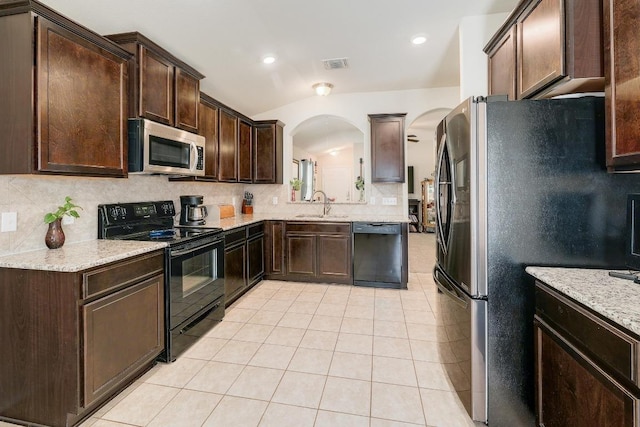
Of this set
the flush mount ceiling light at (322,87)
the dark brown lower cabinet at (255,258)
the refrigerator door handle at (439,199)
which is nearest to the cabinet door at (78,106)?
the dark brown lower cabinet at (255,258)

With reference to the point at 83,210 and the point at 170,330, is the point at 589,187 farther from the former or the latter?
the point at 83,210

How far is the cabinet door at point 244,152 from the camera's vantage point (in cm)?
422

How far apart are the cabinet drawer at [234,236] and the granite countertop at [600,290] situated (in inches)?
104

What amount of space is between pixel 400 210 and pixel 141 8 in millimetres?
3637

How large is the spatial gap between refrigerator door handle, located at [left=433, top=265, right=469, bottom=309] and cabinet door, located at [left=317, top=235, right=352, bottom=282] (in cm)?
185

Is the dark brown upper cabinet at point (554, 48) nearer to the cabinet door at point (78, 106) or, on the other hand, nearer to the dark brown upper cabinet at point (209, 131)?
the cabinet door at point (78, 106)

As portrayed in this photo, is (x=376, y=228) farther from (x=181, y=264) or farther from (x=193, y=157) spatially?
(x=181, y=264)

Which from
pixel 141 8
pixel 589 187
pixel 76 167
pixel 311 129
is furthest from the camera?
pixel 311 129

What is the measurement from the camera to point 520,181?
160 cm

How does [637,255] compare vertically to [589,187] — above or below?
below

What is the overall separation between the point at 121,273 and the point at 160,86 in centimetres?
153

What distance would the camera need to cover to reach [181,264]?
238 centimetres

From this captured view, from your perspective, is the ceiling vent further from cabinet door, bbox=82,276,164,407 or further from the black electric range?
cabinet door, bbox=82,276,164,407

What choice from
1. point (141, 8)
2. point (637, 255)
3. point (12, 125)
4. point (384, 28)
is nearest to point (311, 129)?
point (384, 28)
